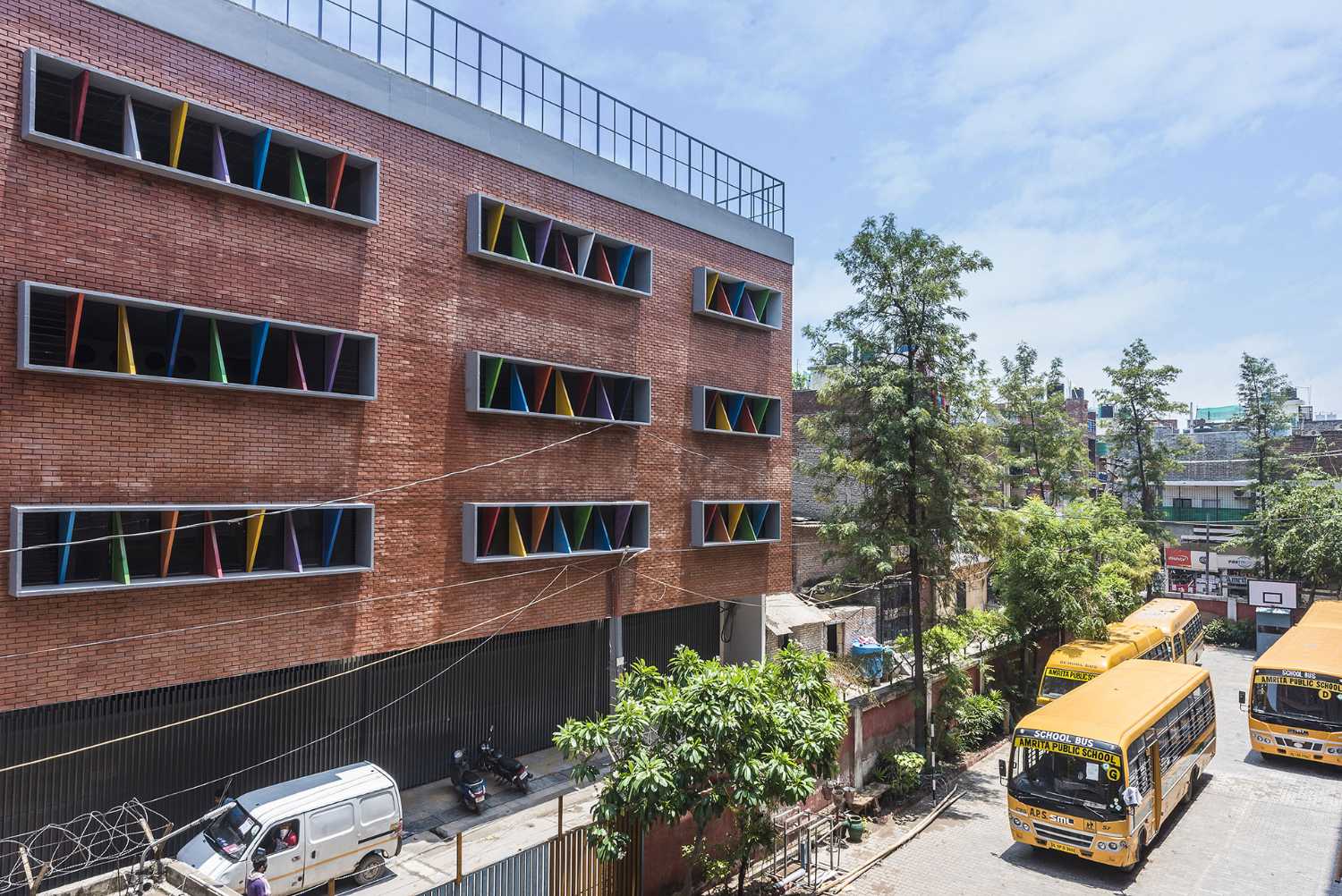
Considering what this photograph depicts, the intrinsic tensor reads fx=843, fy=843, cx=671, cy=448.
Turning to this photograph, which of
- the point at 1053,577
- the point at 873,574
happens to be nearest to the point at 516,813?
the point at 873,574

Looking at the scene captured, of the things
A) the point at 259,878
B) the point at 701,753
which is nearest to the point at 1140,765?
the point at 701,753

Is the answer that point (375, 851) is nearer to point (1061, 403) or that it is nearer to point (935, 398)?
point (935, 398)

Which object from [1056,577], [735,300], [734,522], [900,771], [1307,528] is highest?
[735,300]

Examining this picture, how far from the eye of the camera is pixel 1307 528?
3897cm

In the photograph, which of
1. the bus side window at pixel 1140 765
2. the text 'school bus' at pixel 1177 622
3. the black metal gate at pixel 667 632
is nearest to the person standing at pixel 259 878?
the black metal gate at pixel 667 632

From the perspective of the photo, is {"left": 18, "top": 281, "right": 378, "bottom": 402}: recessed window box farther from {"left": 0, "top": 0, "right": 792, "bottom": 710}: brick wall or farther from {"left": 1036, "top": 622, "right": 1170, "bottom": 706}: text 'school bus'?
{"left": 1036, "top": 622, "right": 1170, "bottom": 706}: text 'school bus'

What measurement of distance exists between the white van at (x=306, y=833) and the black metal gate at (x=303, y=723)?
1.53 m

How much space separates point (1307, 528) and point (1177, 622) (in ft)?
45.9

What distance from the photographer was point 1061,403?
140 ft

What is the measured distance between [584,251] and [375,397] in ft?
21.0

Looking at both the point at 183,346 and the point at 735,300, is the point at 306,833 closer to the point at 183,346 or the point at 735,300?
the point at 183,346

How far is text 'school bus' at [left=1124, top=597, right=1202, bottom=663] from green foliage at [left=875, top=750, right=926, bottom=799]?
1318 cm

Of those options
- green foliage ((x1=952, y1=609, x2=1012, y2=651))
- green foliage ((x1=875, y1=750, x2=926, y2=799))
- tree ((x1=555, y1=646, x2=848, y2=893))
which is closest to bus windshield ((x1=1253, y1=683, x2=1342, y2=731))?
green foliage ((x1=952, y1=609, x2=1012, y2=651))

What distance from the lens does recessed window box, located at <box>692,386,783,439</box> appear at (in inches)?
886
